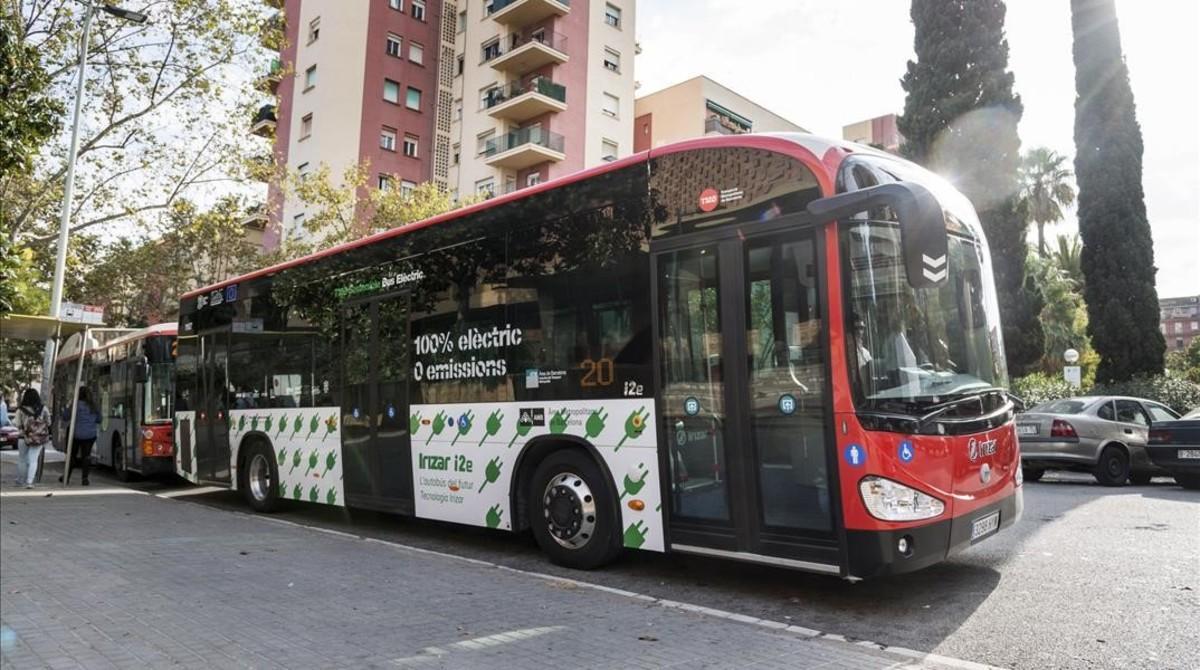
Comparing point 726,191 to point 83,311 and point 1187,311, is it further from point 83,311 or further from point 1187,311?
point 1187,311

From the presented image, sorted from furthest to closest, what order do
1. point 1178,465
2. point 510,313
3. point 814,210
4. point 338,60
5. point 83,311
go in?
point 338,60 → point 1178,465 → point 83,311 → point 510,313 → point 814,210

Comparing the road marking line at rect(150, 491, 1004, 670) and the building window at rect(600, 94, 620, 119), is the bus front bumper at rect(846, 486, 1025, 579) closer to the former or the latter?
the road marking line at rect(150, 491, 1004, 670)

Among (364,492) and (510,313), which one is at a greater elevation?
(510,313)

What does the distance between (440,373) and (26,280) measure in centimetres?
522

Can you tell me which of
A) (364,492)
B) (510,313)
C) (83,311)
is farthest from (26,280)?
(510,313)

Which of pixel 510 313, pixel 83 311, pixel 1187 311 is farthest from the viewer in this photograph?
pixel 1187 311

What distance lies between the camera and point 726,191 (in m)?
5.80

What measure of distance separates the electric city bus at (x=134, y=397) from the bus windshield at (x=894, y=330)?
41.7ft

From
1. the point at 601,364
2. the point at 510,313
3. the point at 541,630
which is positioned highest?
the point at 510,313

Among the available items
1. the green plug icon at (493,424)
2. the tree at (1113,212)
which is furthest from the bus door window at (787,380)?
the tree at (1113,212)

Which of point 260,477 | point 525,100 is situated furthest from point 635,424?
point 525,100

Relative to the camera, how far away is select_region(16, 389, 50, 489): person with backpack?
13211 mm

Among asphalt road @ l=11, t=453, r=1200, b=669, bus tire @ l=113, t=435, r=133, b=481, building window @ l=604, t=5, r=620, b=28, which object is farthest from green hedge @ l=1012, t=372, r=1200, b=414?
building window @ l=604, t=5, r=620, b=28

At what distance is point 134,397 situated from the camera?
49.8 feet
